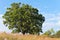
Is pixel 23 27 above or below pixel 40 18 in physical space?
below

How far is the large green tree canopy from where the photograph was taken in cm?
6344

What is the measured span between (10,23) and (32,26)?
668 cm

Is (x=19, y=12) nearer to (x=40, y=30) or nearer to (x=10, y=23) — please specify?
(x=10, y=23)

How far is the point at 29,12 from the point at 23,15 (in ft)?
7.86

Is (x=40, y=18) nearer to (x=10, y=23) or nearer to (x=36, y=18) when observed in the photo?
(x=36, y=18)

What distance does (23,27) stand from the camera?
2482 inches

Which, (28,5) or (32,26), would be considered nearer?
(32,26)

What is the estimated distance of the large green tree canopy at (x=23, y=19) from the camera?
6344cm

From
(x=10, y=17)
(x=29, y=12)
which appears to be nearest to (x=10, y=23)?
(x=10, y=17)

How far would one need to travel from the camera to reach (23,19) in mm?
63938

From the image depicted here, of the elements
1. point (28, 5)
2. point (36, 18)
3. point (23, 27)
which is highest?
point (28, 5)

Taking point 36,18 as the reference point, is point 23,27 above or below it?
Result: below

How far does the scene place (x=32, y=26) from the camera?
6406 cm

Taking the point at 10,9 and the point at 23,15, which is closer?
the point at 23,15
